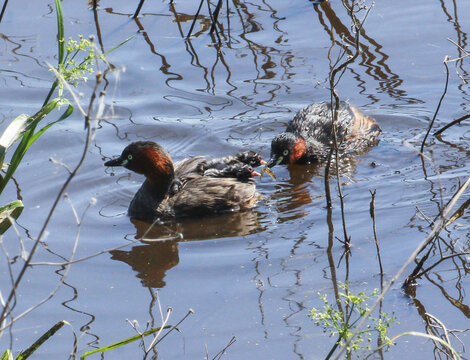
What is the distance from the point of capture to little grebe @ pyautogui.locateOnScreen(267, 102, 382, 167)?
26.9 feet

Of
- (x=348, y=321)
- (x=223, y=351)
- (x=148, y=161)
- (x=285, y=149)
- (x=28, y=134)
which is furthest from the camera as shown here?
(x=285, y=149)

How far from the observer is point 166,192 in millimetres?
7344

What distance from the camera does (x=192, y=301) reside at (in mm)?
5395

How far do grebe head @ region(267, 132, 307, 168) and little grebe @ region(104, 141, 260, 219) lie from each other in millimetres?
735

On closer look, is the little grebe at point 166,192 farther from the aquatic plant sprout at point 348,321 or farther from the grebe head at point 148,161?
Answer: the aquatic plant sprout at point 348,321

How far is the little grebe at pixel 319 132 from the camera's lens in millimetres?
8188

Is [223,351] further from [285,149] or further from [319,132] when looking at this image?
[319,132]

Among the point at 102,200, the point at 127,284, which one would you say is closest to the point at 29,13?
the point at 102,200

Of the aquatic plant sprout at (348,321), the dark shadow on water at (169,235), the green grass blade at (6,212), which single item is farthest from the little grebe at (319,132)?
the green grass blade at (6,212)

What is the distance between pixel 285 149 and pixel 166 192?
139 cm

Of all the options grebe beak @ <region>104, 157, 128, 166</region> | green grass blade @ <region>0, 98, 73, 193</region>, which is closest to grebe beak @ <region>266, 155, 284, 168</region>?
grebe beak @ <region>104, 157, 128, 166</region>

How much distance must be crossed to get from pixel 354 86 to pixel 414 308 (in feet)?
14.7

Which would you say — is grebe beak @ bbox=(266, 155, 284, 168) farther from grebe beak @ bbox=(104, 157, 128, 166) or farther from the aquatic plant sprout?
the aquatic plant sprout

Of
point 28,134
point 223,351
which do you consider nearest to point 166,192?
point 28,134
